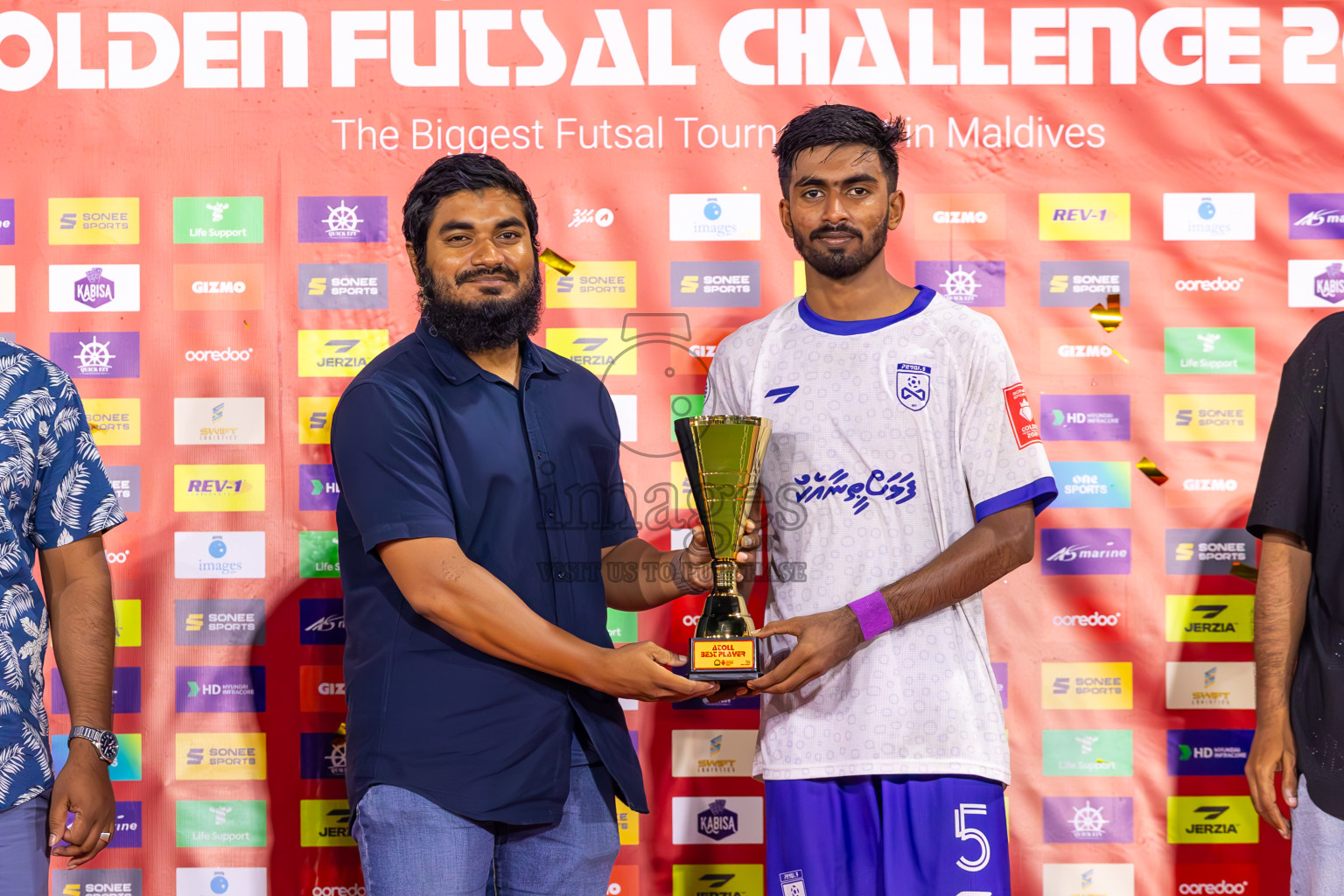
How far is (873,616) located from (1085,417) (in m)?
1.30

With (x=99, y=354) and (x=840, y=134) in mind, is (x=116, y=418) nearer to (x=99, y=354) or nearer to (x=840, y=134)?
(x=99, y=354)

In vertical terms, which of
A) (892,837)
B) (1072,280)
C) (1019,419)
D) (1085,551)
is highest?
(1072,280)

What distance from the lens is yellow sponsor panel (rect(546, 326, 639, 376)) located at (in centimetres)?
286

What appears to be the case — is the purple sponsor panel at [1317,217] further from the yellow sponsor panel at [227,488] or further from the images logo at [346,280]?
the yellow sponsor panel at [227,488]

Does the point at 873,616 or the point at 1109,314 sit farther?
the point at 1109,314

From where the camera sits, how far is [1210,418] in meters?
2.86

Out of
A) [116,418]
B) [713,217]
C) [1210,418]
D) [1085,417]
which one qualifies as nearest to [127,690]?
[116,418]

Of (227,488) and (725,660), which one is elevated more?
(227,488)

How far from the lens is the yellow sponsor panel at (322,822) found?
285cm

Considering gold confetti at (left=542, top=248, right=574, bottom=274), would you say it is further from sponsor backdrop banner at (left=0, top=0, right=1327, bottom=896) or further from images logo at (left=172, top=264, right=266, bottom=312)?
images logo at (left=172, top=264, right=266, bottom=312)

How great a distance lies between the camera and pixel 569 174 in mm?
A: 2850

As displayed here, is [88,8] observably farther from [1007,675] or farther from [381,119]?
[1007,675]

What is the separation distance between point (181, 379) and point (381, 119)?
0.95 m

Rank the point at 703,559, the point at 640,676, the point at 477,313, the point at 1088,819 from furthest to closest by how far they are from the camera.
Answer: the point at 1088,819 < the point at 703,559 < the point at 477,313 < the point at 640,676
